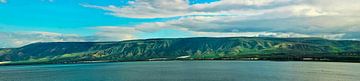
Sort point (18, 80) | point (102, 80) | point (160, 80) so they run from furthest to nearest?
point (18, 80) < point (102, 80) < point (160, 80)

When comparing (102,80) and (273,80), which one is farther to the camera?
(102,80)

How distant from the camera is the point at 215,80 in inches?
6339

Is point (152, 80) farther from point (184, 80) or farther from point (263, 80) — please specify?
point (263, 80)

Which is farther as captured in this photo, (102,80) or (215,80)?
(102,80)

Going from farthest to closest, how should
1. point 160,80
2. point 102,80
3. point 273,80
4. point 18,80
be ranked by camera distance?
1. point 18,80
2. point 102,80
3. point 160,80
4. point 273,80

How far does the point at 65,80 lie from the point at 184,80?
56065 mm

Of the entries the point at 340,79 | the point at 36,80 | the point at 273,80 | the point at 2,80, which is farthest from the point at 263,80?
the point at 2,80

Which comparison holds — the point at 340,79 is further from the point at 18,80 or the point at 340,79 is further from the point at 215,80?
the point at 18,80

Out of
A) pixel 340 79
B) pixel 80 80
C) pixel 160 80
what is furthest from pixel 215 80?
pixel 80 80

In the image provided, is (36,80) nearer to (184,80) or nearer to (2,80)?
(2,80)

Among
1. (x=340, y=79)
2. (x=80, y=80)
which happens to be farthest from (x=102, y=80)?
(x=340, y=79)

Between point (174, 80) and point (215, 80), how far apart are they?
55.4 ft

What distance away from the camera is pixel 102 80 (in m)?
179

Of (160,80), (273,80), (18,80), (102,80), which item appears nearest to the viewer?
(273,80)
